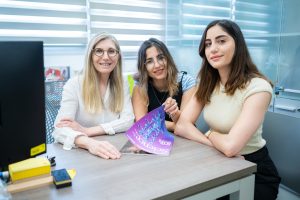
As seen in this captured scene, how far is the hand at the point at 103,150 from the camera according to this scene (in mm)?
1148

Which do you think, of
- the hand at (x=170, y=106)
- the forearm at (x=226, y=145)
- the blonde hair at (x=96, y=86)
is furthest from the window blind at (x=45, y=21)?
the forearm at (x=226, y=145)

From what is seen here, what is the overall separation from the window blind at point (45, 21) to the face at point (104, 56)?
4.18 feet

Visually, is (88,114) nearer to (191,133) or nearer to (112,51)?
(112,51)

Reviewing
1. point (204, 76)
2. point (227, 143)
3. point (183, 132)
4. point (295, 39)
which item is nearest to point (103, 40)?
point (204, 76)

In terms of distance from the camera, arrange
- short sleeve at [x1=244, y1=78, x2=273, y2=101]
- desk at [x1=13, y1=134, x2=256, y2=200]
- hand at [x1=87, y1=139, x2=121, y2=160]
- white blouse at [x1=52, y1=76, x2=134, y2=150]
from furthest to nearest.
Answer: white blouse at [x1=52, y1=76, x2=134, y2=150] → short sleeve at [x1=244, y1=78, x2=273, y2=101] → hand at [x1=87, y1=139, x2=121, y2=160] → desk at [x1=13, y1=134, x2=256, y2=200]

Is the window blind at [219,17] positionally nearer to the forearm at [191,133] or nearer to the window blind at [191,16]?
the window blind at [191,16]

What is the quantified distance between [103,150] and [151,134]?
0.24 metres

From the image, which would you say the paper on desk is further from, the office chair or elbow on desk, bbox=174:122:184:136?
the office chair

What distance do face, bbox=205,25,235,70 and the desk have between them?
1.61 ft

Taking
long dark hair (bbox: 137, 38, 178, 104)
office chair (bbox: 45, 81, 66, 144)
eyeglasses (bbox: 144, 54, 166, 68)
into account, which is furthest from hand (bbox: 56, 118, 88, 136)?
eyeglasses (bbox: 144, 54, 166, 68)

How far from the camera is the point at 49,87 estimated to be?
7.43ft

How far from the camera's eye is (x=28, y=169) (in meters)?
0.96

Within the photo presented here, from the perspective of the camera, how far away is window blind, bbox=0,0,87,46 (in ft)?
8.32

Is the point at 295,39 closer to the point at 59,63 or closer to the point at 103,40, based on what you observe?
the point at 103,40
